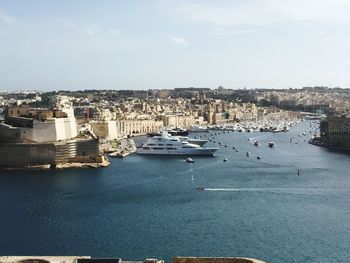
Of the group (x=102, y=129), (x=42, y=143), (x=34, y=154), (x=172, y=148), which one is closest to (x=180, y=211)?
(x=34, y=154)

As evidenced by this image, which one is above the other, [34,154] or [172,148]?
[34,154]

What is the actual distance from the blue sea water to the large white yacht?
157 inches

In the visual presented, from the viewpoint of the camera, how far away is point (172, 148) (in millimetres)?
27953

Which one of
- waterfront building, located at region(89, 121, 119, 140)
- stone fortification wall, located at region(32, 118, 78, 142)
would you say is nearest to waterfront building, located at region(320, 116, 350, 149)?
waterfront building, located at region(89, 121, 119, 140)

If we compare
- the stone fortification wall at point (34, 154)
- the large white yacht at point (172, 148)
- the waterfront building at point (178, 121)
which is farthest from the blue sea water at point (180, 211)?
the waterfront building at point (178, 121)

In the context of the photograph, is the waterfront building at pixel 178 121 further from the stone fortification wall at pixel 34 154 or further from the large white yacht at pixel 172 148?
the stone fortification wall at pixel 34 154

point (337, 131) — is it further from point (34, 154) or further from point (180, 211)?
point (180, 211)

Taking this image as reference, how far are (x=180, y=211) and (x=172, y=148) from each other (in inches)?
531

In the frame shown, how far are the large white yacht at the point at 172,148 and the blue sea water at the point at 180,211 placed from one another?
157 inches

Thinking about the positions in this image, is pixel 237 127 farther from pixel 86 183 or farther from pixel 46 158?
pixel 86 183

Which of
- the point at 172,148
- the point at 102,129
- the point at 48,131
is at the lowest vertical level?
the point at 172,148

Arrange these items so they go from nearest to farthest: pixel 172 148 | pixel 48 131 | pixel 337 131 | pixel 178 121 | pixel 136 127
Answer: pixel 48 131
pixel 172 148
pixel 337 131
pixel 136 127
pixel 178 121

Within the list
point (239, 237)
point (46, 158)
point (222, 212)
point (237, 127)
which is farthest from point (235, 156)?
point (237, 127)

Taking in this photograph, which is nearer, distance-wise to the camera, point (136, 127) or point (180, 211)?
point (180, 211)
